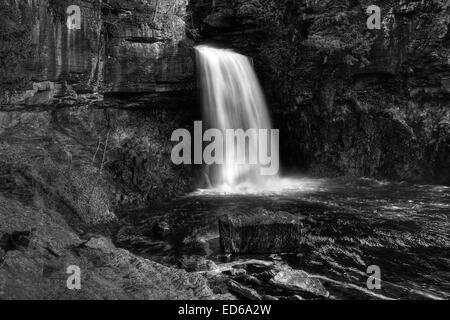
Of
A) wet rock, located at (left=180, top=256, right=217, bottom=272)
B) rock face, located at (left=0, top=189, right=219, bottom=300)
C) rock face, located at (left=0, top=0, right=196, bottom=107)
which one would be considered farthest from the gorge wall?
wet rock, located at (left=180, top=256, right=217, bottom=272)

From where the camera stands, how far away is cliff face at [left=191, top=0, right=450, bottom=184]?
14.7m

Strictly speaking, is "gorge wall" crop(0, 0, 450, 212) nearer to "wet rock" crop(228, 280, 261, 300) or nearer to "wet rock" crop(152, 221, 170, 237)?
Answer: "wet rock" crop(152, 221, 170, 237)

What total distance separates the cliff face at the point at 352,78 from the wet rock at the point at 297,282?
10694 millimetres

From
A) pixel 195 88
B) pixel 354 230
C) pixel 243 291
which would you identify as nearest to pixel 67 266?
pixel 243 291

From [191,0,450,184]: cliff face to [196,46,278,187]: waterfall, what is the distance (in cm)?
84

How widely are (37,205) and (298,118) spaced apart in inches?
438

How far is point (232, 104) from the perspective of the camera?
1542 cm

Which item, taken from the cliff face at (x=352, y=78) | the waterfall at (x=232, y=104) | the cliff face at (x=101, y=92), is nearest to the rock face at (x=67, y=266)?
the cliff face at (x=101, y=92)

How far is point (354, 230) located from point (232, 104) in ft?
24.8

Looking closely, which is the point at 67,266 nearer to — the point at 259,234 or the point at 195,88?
the point at 259,234

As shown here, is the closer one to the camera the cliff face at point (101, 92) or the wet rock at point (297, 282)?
the wet rock at point (297, 282)

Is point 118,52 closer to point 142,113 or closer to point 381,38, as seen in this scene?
point 142,113

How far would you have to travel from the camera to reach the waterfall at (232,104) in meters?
14.9

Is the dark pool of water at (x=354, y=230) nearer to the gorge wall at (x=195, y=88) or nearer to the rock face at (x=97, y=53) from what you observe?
the gorge wall at (x=195, y=88)
